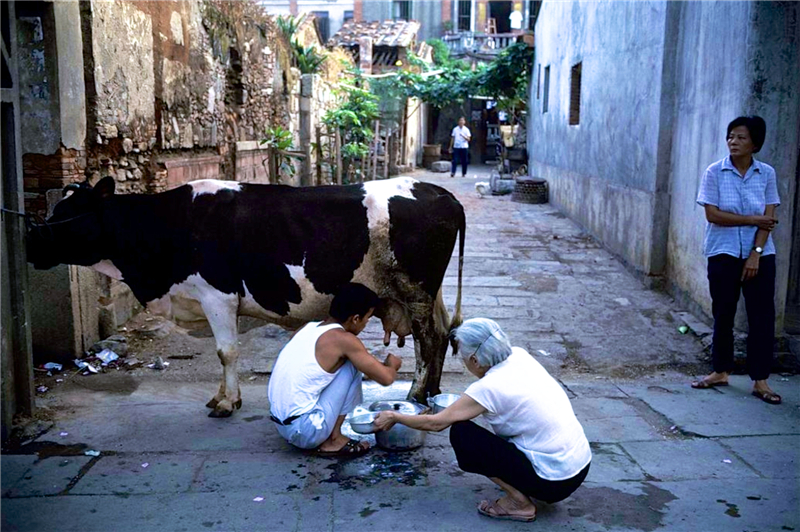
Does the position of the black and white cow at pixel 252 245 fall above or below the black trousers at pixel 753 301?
above

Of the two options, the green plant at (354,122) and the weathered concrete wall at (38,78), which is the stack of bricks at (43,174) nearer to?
the weathered concrete wall at (38,78)

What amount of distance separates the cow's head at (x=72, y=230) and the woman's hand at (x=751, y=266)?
4.35 meters

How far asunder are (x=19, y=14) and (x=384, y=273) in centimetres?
337

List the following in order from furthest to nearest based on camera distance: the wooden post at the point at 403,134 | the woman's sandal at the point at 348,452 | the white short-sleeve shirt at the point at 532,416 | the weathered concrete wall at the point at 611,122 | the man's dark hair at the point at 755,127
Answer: the wooden post at the point at 403,134, the weathered concrete wall at the point at 611,122, the man's dark hair at the point at 755,127, the woman's sandal at the point at 348,452, the white short-sleeve shirt at the point at 532,416

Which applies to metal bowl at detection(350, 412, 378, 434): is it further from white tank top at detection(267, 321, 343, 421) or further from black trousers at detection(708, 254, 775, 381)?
black trousers at detection(708, 254, 775, 381)

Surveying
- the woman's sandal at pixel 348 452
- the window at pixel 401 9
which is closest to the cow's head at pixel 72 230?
the woman's sandal at pixel 348 452

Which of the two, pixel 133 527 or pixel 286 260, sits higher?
pixel 286 260

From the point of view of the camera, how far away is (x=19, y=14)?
5594mm

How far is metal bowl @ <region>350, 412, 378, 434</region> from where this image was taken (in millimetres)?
3941

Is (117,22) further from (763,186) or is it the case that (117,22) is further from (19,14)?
(763,186)

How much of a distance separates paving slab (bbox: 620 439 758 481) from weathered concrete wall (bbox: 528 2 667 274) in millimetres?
4306

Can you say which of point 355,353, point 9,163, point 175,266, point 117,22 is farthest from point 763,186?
point 117,22

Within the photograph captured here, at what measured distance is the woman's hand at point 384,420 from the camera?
12.2ft

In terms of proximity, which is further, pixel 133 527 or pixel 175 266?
pixel 175 266
